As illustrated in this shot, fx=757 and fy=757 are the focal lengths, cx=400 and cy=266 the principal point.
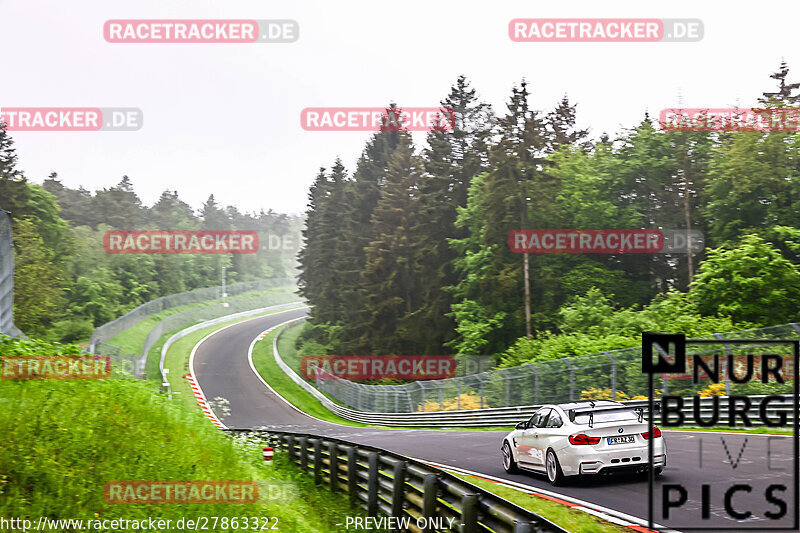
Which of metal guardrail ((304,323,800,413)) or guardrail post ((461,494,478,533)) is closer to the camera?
guardrail post ((461,494,478,533))

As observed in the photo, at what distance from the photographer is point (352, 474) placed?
13.2 metres

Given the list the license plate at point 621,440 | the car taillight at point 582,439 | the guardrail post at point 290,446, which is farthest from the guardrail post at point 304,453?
the license plate at point 621,440

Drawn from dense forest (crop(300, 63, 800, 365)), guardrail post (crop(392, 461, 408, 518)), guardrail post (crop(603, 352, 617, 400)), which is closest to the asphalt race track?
guardrail post (crop(392, 461, 408, 518))

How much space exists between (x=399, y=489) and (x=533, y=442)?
327cm

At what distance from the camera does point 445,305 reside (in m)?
56.5

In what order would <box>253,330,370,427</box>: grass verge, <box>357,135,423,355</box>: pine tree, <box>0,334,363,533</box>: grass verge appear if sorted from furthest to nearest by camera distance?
<box>357,135,423,355</box>: pine tree → <box>253,330,370,427</box>: grass verge → <box>0,334,363,533</box>: grass verge

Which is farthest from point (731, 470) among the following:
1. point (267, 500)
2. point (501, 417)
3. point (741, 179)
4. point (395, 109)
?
point (395, 109)

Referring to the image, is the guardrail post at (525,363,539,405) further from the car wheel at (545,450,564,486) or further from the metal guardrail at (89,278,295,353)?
the metal guardrail at (89,278,295,353)

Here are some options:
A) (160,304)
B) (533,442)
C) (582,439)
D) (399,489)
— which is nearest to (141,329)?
(160,304)

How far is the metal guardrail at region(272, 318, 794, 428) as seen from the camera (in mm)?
19516

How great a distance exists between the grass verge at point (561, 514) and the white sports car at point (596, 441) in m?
0.81

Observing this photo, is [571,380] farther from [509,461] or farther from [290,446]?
[509,461]

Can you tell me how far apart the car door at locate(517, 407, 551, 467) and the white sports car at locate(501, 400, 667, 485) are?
0.50ft

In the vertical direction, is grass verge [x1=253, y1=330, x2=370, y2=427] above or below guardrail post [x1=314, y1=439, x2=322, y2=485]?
below
